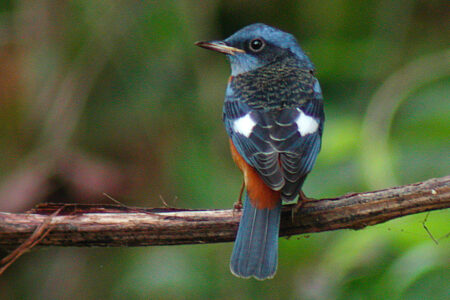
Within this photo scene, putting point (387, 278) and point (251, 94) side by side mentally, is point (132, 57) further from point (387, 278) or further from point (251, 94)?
point (387, 278)

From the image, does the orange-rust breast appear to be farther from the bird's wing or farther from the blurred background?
the blurred background

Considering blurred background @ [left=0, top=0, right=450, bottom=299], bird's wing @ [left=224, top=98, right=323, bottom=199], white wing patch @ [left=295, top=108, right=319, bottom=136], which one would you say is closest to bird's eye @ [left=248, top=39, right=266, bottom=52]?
bird's wing @ [left=224, top=98, right=323, bottom=199]

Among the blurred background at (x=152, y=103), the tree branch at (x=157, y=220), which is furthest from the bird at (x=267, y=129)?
the blurred background at (x=152, y=103)

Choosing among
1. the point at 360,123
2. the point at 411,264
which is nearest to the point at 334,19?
the point at 360,123

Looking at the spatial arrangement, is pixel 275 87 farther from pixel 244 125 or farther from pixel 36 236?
pixel 36 236

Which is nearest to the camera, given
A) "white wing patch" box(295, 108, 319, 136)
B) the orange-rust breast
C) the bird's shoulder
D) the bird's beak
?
the orange-rust breast

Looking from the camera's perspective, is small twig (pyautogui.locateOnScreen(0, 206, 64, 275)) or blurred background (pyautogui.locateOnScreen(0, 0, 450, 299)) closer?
small twig (pyautogui.locateOnScreen(0, 206, 64, 275))
